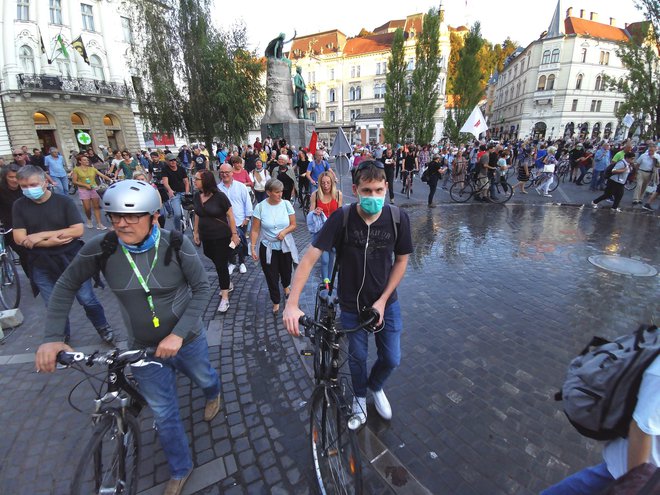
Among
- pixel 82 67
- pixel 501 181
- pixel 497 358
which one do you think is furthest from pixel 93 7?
pixel 497 358

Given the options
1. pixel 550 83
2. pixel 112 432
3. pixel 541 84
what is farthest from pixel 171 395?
pixel 541 84

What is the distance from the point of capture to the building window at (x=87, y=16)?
29.7m

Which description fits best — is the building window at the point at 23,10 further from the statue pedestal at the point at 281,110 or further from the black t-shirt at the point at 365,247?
the black t-shirt at the point at 365,247

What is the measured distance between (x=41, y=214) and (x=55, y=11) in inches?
1460

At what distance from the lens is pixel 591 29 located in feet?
177

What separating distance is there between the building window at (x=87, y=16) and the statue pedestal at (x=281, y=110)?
24.2 meters

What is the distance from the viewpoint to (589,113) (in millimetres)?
54062

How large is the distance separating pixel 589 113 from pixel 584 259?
63.4 m

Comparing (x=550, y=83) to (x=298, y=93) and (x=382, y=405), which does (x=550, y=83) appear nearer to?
(x=298, y=93)

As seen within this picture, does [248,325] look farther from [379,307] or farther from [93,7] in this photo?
[93,7]

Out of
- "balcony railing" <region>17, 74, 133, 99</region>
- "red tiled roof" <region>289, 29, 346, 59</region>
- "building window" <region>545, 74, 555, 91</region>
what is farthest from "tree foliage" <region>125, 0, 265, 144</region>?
"building window" <region>545, 74, 555, 91</region>

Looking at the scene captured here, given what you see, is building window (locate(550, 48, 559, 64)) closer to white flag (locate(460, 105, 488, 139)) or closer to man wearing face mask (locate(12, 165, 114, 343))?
white flag (locate(460, 105, 488, 139))

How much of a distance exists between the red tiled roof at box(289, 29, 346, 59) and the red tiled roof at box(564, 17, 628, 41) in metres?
36.8

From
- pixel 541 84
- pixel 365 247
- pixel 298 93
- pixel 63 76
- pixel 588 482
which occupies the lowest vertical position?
pixel 588 482
